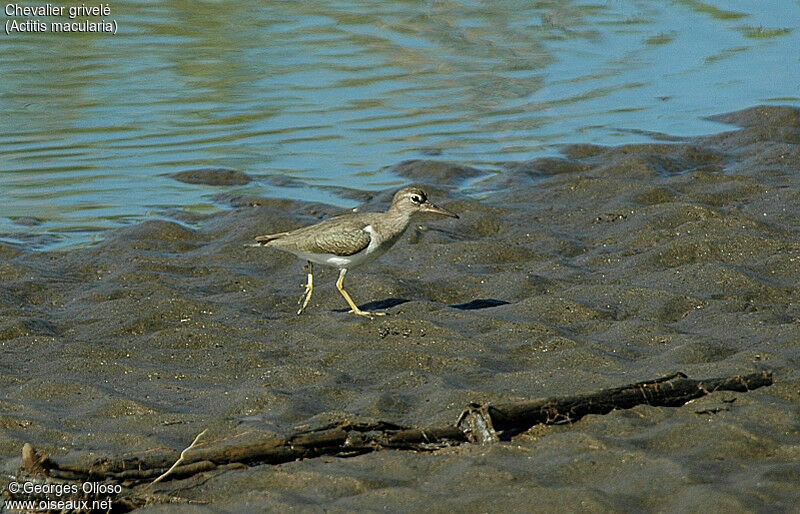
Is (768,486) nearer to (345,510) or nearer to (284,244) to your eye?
(345,510)

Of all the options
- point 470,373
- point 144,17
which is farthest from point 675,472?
point 144,17

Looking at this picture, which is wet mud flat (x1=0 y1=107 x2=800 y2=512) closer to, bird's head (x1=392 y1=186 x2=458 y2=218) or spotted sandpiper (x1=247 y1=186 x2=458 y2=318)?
spotted sandpiper (x1=247 y1=186 x2=458 y2=318)

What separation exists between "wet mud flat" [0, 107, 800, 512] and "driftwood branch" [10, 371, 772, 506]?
2.8 inches

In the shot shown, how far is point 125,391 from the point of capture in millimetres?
6805

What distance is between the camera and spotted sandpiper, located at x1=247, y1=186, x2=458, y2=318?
8.59 metres

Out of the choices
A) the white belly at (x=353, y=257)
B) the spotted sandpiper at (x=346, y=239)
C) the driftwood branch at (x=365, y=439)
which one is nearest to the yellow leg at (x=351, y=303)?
the spotted sandpiper at (x=346, y=239)

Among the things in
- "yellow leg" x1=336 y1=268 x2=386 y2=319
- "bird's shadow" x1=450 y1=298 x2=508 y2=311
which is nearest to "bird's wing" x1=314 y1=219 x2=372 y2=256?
"yellow leg" x1=336 y1=268 x2=386 y2=319

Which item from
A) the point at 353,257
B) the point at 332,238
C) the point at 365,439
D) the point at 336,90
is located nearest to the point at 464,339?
the point at 353,257

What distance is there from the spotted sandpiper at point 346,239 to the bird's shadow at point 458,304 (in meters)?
0.15

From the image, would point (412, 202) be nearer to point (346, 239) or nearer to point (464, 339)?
point (346, 239)

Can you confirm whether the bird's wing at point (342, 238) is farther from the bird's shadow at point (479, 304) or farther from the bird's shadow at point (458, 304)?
the bird's shadow at point (479, 304)

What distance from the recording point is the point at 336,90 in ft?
52.7

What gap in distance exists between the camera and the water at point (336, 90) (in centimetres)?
1309

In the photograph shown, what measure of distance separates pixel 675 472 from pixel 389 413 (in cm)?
171
